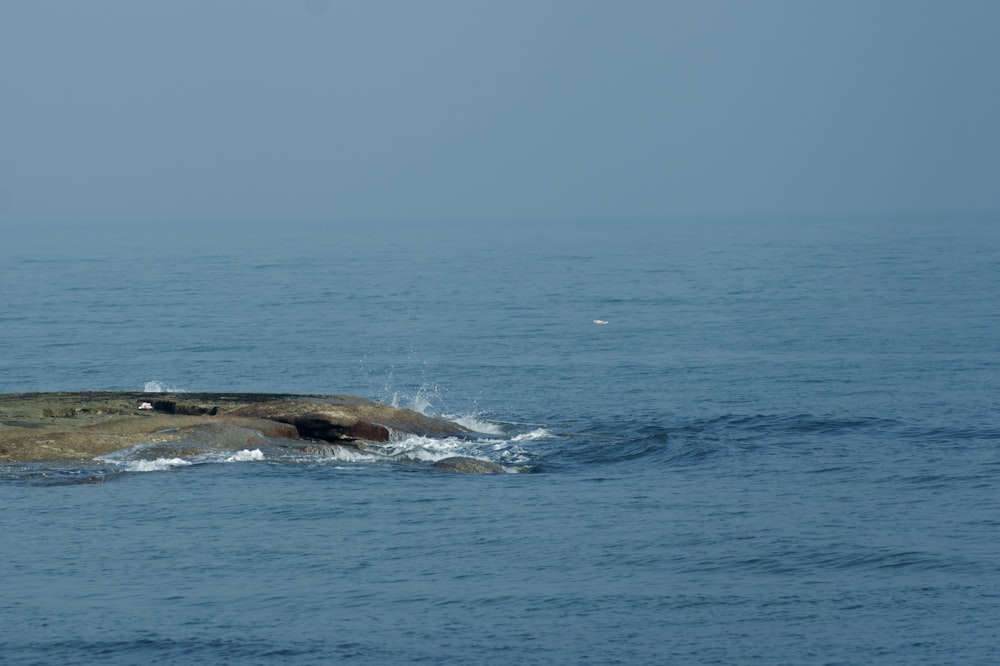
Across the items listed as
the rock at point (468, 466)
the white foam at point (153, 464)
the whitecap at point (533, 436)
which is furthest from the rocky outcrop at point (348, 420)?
the white foam at point (153, 464)

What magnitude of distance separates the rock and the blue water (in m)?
0.54

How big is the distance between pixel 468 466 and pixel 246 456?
6.50 metres

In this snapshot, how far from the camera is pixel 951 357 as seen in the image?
5931 cm

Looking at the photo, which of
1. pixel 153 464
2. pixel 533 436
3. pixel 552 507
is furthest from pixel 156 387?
pixel 552 507

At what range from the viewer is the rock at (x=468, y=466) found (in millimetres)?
38000

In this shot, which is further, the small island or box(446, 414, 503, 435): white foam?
box(446, 414, 503, 435): white foam

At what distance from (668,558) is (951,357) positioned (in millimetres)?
34338

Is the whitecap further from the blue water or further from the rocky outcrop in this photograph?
the rocky outcrop

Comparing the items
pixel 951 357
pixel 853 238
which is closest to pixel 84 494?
pixel 951 357

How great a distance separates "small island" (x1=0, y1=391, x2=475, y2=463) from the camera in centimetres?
3925

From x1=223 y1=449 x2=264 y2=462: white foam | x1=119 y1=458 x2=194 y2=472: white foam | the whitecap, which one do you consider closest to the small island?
x1=223 y1=449 x2=264 y2=462: white foam

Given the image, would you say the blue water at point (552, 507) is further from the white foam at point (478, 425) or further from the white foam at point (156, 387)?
the white foam at point (156, 387)

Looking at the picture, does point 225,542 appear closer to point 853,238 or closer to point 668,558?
point 668,558

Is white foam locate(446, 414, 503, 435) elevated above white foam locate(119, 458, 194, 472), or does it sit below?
below
